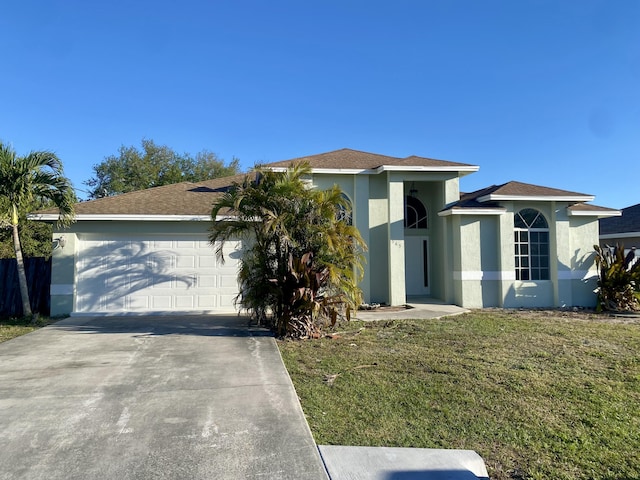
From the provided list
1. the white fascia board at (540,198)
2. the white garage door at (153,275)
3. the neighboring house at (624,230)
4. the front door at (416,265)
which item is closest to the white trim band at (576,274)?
the white fascia board at (540,198)

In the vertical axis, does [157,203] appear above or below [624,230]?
above

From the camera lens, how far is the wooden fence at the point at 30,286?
444 inches

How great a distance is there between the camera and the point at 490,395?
17.3 ft

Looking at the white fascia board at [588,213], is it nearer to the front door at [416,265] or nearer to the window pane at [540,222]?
the window pane at [540,222]

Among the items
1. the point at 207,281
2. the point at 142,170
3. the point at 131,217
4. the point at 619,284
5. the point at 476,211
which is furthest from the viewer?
the point at 142,170

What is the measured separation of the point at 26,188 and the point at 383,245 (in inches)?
392

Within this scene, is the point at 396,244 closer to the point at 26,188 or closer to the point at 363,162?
the point at 363,162

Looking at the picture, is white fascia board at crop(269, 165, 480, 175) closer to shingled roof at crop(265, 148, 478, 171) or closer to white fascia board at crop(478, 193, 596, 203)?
shingled roof at crop(265, 148, 478, 171)

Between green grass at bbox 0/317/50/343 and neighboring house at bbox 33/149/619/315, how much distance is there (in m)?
0.82

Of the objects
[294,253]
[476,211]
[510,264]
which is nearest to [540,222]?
[510,264]

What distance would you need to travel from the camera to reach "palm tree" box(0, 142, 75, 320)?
9.84 metres

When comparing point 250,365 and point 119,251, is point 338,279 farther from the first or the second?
point 119,251

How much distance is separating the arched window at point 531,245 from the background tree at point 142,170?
84.9 ft

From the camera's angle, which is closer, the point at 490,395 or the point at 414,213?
the point at 490,395
